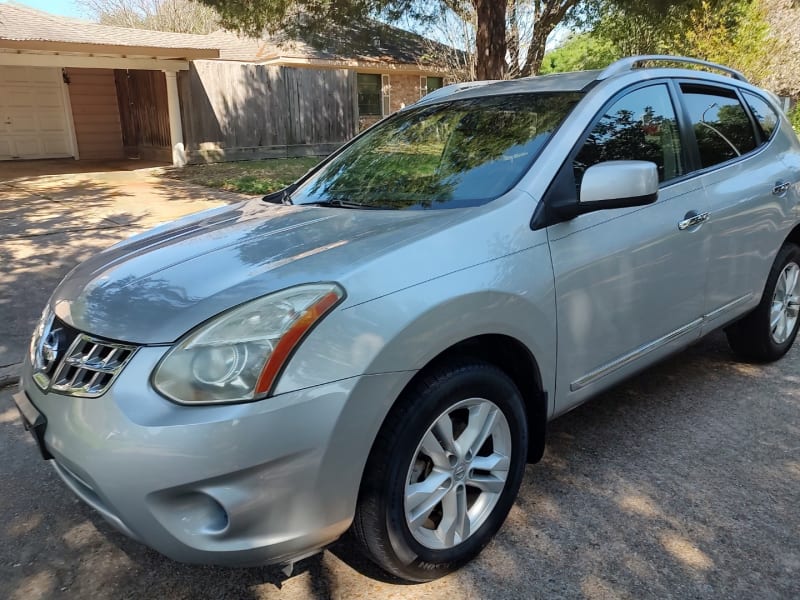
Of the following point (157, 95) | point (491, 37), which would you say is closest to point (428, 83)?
point (157, 95)

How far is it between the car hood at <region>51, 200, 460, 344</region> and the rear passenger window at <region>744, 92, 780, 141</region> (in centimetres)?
262

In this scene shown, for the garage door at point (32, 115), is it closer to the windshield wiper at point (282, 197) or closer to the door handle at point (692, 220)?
the windshield wiper at point (282, 197)

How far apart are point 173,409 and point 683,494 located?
7.22ft

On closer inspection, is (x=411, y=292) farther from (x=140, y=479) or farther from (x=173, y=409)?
(x=140, y=479)

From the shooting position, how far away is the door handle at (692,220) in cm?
309

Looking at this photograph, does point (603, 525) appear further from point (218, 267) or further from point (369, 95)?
point (369, 95)

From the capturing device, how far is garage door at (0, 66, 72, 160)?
15.9m

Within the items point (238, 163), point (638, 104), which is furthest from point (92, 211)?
point (638, 104)

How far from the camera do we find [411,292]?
6.79 ft

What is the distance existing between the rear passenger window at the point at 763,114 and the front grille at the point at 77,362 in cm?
385

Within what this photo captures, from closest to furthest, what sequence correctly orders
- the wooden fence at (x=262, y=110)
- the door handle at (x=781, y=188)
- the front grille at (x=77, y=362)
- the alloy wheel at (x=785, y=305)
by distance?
the front grille at (x=77, y=362) → the door handle at (x=781, y=188) → the alloy wheel at (x=785, y=305) → the wooden fence at (x=262, y=110)

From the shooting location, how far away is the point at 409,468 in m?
2.09

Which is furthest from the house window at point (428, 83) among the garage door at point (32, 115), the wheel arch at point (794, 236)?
the wheel arch at point (794, 236)

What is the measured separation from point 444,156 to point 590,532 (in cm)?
176
